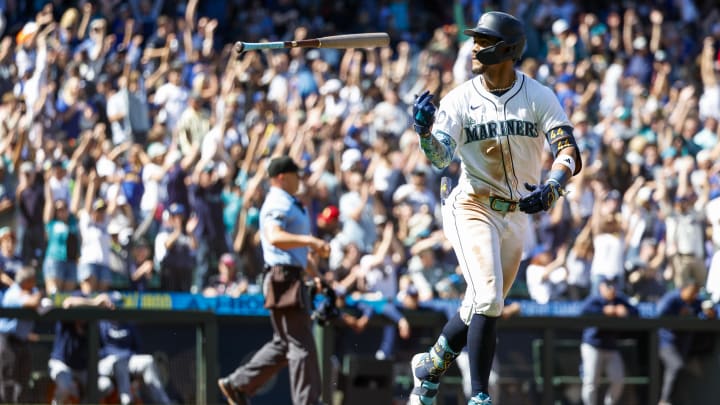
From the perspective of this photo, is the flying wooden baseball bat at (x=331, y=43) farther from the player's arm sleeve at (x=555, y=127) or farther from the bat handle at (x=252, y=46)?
the player's arm sleeve at (x=555, y=127)

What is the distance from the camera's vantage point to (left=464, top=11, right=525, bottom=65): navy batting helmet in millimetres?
7594

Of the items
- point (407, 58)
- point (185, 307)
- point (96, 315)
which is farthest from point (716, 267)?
point (407, 58)

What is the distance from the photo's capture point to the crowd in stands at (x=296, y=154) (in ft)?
45.6

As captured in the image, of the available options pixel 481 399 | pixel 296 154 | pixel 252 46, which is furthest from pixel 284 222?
pixel 296 154

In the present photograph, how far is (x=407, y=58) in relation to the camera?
20.3 metres

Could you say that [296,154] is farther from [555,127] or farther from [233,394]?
[555,127]

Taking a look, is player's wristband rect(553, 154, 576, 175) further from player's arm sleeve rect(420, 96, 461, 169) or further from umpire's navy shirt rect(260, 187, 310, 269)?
umpire's navy shirt rect(260, 187, 310, 269)

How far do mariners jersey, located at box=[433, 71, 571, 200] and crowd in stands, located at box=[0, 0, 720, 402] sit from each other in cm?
447

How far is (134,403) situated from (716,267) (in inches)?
238

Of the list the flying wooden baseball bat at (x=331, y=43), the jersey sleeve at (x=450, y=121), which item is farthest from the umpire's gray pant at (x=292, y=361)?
the jersey sleeve at (x=450, y=121)

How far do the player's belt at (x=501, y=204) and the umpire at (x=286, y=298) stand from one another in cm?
218

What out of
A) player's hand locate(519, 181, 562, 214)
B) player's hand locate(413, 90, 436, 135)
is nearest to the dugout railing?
player's hand locate(519, 181, 562, 214)

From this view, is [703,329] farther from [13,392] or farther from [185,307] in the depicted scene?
[13,392]

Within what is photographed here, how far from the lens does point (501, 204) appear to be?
25.3 ft
